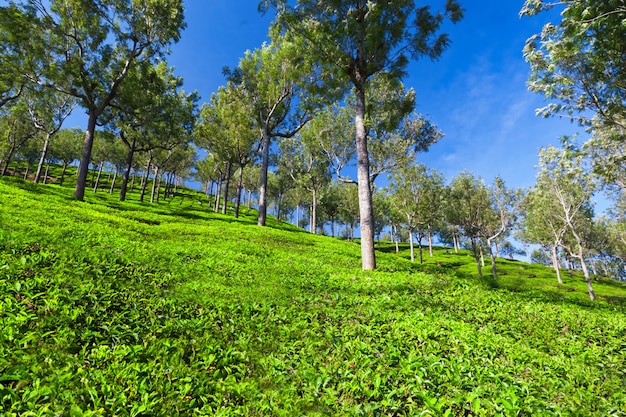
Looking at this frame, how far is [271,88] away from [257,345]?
32349 millimetres

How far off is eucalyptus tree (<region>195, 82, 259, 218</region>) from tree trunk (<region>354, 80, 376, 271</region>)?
24.5 metres

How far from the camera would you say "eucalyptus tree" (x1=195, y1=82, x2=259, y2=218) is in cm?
3784

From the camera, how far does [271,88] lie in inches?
1325

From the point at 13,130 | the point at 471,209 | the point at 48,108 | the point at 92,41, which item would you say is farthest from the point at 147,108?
the point at 471,209

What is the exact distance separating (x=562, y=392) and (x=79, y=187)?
34.1m

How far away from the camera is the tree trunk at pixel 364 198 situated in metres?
15.2

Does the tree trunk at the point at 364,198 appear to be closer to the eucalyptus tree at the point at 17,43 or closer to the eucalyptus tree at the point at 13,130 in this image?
the eucalyptus tree at the point at 17,43

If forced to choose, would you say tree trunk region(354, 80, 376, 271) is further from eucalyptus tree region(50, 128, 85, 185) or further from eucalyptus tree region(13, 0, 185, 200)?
eucalyptus tree region(50, 128, 85, 185)

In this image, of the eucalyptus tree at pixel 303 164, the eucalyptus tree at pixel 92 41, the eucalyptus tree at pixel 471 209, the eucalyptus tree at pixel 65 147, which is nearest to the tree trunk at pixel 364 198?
the eucalyptus tree at pixel 92 41

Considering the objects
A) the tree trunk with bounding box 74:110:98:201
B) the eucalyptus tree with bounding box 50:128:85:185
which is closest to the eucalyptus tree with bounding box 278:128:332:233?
the tree trunk with bounding box 74:110:98:201

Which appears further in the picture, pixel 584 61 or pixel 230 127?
pixel 230 127

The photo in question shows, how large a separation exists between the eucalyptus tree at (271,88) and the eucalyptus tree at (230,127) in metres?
1.29

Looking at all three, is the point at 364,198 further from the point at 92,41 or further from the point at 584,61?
the point at 92,41

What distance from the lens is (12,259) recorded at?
23.4ft
